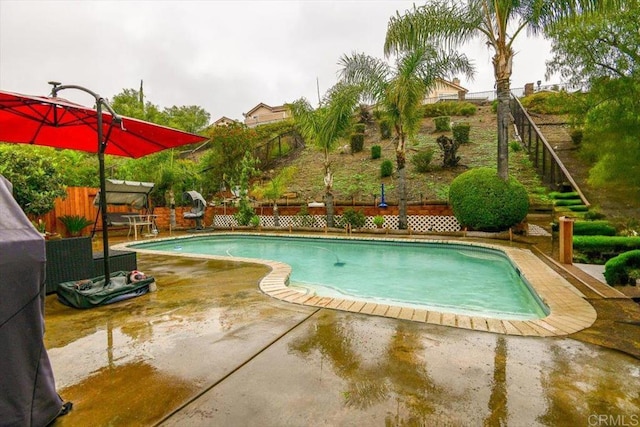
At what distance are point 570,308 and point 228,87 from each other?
32.2 metres

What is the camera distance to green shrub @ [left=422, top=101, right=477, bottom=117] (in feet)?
66.4

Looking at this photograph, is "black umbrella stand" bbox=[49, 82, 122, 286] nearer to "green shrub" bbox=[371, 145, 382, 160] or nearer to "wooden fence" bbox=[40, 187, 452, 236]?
"wooden fence" bbox=[40, 187, 452, 236]

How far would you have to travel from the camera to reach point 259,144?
62.6ft

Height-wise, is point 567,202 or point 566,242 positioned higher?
point 567,202

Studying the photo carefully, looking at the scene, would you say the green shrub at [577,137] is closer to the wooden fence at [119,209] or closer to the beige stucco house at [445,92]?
the beige stucco house at [445,92]

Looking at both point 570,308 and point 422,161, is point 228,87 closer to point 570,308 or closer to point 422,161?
point 422,161

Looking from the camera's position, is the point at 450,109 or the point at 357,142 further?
the point at 450,109

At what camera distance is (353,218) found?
404 inches

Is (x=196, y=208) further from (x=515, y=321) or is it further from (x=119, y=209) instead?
(x=515, y=321)

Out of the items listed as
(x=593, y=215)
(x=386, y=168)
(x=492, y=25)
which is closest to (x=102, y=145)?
(x=593, y=215)

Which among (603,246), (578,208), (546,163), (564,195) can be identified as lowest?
(603,246)

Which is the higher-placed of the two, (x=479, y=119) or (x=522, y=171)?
(x=479, y=119)

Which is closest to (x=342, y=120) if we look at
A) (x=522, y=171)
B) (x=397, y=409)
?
(x=522, y=171)

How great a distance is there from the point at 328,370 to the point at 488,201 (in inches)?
293
